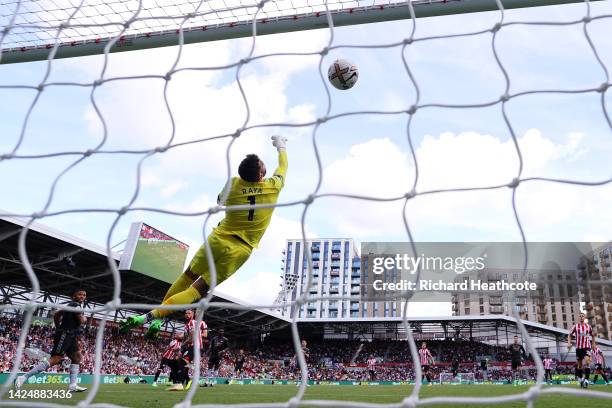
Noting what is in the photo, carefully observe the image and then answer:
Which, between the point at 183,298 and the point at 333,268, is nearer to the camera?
→ the point at 183,298

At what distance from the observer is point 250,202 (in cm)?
455

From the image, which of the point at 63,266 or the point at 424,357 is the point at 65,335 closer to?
the point at 424,357

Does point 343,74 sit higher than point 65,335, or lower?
higher

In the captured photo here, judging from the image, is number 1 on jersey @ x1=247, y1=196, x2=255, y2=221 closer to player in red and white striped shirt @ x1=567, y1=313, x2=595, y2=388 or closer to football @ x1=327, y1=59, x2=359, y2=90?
football @ x1=327, y1=59, x2=359, y2=90

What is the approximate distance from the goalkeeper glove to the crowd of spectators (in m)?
21.4

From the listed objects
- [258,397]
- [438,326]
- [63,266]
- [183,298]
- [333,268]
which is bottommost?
[258,397]

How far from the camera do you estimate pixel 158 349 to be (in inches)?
1188

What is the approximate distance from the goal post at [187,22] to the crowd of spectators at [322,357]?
20.9 meters

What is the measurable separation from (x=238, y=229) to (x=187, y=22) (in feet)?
6.29

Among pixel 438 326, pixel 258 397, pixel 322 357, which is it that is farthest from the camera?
pixel 322 357

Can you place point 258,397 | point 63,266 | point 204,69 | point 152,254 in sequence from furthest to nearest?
point 152,254, point 63,266, point 258,397, point 204,69

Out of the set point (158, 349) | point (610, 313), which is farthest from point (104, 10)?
point (610, 313)

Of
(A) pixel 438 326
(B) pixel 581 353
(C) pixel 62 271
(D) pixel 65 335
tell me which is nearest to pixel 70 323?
(D) pixel 65 335

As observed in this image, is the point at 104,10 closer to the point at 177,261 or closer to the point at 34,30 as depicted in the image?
the point at 34,30
